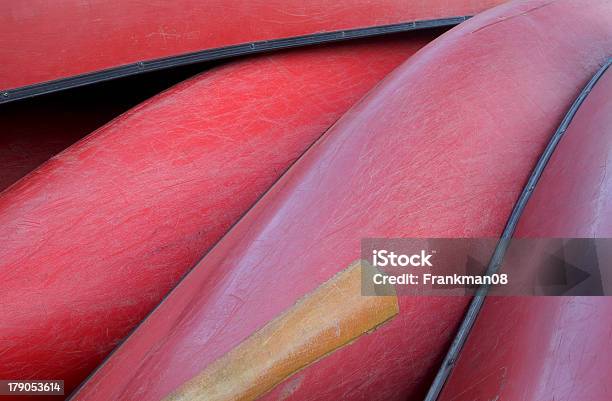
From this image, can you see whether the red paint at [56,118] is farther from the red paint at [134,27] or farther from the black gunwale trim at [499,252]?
the black gunwale trim at [499,252]

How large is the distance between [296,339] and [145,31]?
51 centimetres

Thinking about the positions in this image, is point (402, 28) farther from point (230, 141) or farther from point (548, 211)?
point (548, 211)

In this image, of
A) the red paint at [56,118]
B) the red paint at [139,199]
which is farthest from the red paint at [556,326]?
the red paint at [56,118]

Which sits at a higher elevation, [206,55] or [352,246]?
[206,55]

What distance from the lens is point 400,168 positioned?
643 millimetres

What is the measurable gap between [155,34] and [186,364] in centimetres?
50

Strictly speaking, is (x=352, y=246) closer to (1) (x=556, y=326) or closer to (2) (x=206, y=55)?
(1) (x=556, y=326)

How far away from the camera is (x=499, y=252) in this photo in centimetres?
64

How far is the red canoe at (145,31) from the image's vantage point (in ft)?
2.63

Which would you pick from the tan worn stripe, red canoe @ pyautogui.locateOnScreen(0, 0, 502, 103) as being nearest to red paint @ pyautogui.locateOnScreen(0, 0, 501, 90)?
red canoe @ pyautogui.locateOnScreen(0, 0, 502, 103)

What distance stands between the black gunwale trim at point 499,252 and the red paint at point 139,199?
0.97 feet

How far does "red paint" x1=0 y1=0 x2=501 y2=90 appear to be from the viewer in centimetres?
80

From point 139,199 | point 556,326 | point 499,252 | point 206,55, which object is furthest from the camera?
point 206,55

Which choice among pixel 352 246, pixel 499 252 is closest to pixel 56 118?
pixel 352 246
